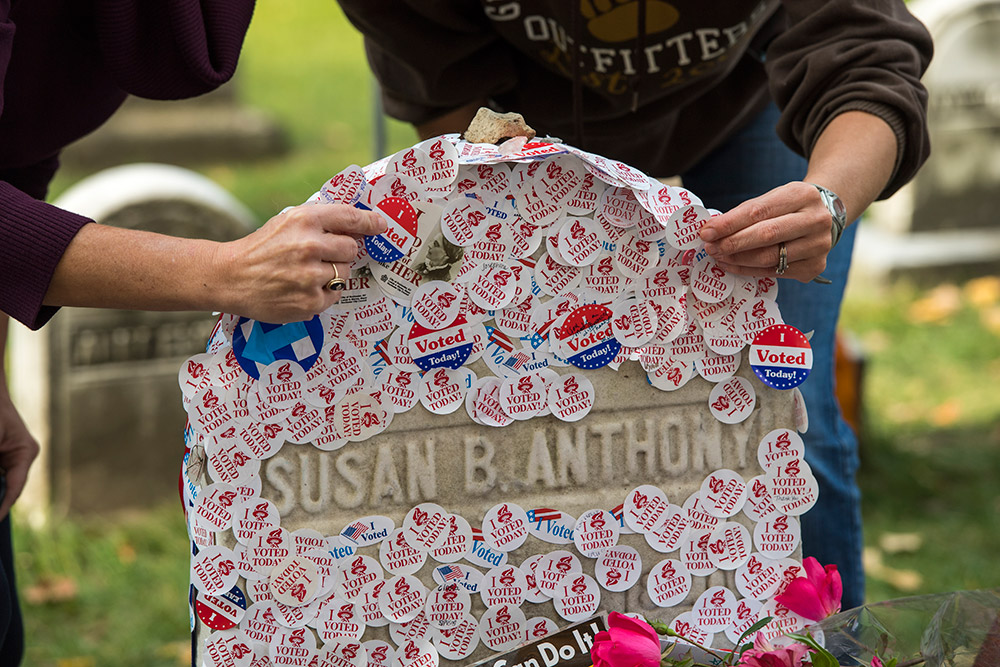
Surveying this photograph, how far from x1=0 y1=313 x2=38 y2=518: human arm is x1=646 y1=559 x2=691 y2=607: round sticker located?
0.92 m

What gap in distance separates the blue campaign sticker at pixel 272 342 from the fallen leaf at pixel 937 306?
3544 millimetres

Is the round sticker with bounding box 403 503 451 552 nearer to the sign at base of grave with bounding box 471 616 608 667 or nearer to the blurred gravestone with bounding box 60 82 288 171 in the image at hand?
the sign at base of grave with bounding box 471 616 608 667

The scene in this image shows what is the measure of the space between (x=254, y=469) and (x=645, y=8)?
829 millimetres

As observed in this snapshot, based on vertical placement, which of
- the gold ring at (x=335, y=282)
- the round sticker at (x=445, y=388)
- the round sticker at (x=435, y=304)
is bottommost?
the round sticker at (x=445, y=388)

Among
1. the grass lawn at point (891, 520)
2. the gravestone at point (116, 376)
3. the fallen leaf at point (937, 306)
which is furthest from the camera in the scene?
the fallen leaf at point (937, 306)

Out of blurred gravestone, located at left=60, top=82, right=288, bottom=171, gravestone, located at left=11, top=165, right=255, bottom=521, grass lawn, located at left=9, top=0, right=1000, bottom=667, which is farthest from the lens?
blurred gravestone, located at left=60, top=82, right=288, bottom=171

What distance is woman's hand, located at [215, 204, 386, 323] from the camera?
100cm

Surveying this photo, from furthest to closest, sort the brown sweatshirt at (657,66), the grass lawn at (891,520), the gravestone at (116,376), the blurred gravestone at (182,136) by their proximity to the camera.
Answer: the blurred gravestone at (182,136) < the gravestone at (116,376) < the grass lawn at (891,520) < the brown sweatshirt at (657,66)

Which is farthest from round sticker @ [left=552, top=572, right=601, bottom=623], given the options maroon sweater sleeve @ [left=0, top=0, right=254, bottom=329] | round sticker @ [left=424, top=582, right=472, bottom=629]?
maroon sweater sleeve @ [left=0, top=0, right=254, bottom=329]

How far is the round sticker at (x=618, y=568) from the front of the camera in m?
1.18

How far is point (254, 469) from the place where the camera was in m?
1.09

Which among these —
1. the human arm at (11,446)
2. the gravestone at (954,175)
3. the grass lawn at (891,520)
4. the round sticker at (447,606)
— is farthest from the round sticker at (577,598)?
the gravestone at (954,175)

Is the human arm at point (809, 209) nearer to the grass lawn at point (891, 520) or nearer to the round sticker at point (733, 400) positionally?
the round sticker at point (733, 400)

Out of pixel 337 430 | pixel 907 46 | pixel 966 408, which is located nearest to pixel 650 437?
pixel 337 430
